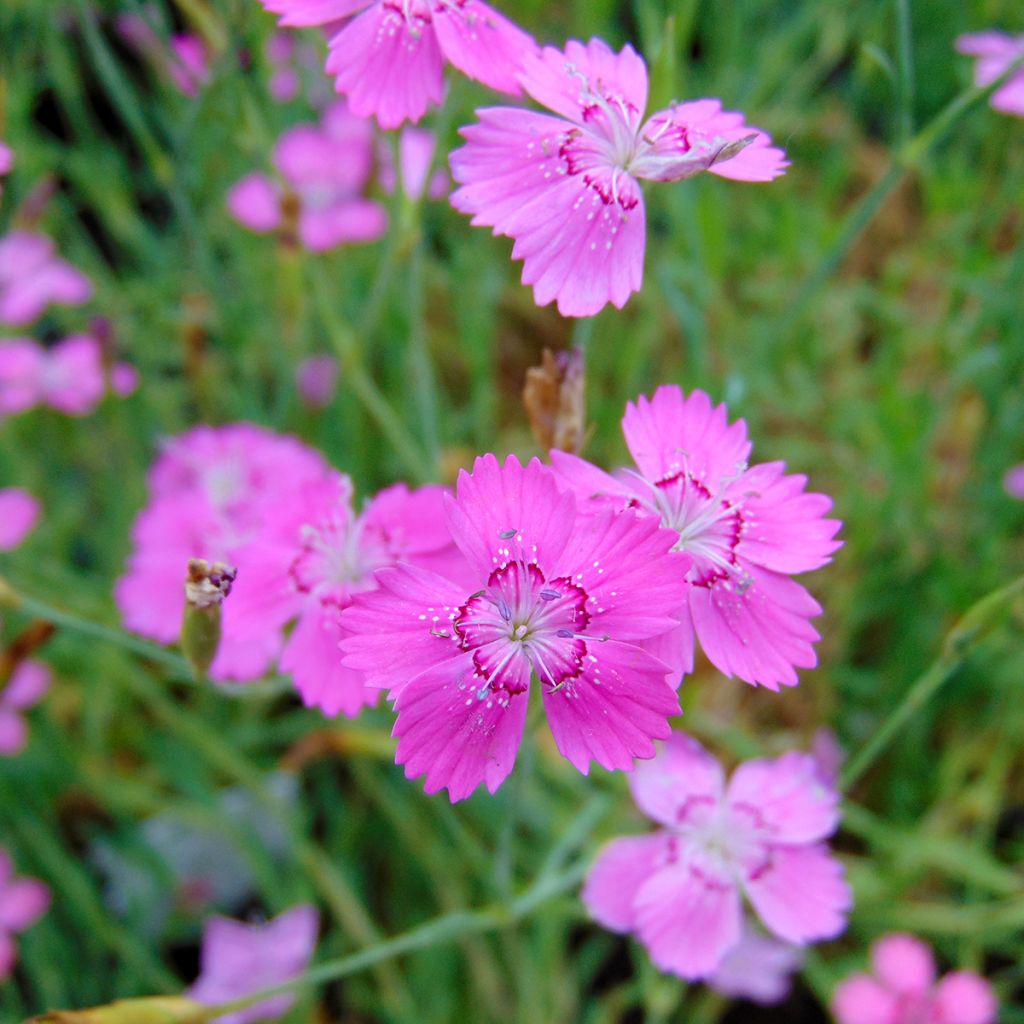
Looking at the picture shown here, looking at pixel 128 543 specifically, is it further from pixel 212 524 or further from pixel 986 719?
pixel 986 719

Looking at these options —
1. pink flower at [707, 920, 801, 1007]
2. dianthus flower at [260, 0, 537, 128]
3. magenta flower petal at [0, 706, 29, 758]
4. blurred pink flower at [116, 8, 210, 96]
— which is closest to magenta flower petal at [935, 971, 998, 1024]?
pink flower at [707, 920, 801, 1007]

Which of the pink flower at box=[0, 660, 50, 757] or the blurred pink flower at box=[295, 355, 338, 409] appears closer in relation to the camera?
the pink flower at box=[0, 660, 50, 757]

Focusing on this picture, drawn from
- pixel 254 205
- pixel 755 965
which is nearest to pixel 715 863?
pixel 755 965

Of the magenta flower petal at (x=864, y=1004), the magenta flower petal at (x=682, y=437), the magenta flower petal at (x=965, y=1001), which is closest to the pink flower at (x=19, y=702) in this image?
the magenta flower petal at (x=682, y=437)

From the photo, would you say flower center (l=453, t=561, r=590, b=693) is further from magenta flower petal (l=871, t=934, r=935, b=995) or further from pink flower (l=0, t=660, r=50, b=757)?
pink flower (l=0, t=660, r=50, b=757)

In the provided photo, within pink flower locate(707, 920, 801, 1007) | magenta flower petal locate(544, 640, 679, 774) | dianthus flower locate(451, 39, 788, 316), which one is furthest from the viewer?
pink flower locate(707, 920, 801, 1007)

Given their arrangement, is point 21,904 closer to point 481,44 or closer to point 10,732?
point 10,732

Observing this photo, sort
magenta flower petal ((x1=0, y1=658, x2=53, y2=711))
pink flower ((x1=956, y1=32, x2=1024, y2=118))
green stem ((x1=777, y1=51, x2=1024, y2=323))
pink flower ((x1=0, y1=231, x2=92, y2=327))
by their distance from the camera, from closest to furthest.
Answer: green stem ((x1=777, y1=51, x2=1024, y2=323)) < pink flower ((x1=956, y1=32, x2=1024, y2=118)) < magenta flower petal ((x1=0, y1=658, x2=53, y2=711)) < pink flower ((x1=0, y1=231, x2=92, y2=327))

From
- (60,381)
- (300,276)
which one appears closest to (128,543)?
(60,381)
